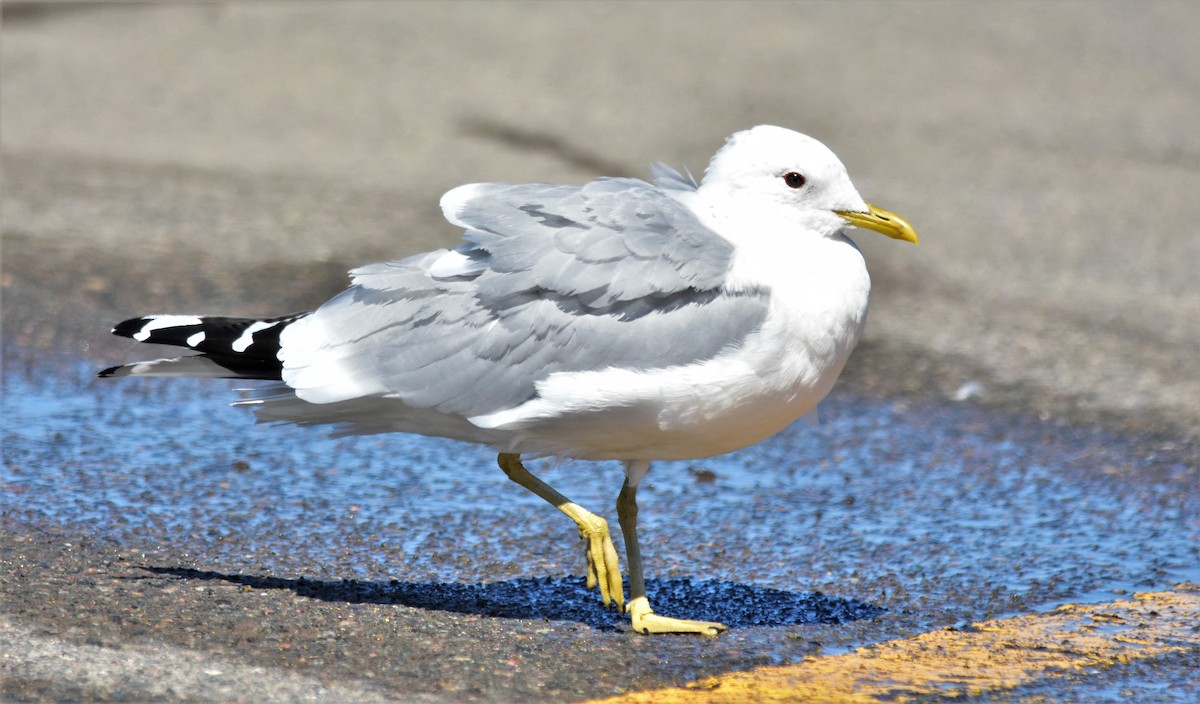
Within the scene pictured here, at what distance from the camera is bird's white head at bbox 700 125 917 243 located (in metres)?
4.09

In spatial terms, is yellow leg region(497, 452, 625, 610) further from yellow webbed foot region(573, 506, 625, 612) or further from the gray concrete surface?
the gray concrete surface

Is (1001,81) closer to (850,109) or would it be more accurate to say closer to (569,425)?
(850,109)

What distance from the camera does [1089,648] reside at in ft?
13.1

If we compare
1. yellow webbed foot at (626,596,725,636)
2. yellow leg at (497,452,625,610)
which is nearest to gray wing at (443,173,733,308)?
yellow leg at (497,452,625,610)

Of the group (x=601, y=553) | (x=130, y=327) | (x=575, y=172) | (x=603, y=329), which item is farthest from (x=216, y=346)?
(x=575, y=172)

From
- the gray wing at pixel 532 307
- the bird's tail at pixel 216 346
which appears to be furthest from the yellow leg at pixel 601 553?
the bird's tail at pixel 216 346

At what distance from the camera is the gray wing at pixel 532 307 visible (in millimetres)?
3906

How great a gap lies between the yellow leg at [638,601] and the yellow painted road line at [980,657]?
0.30m

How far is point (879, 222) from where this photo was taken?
13.8 ft

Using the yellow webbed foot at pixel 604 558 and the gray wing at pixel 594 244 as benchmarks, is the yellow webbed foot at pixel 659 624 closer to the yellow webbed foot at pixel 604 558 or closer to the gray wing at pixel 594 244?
the yellow webbed foot at pixel 604 558

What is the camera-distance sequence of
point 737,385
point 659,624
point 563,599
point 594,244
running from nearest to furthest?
point 737,385 → point 594,244 → point 659,624 → point 563,599

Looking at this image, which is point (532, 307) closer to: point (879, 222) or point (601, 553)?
point (601, 553)

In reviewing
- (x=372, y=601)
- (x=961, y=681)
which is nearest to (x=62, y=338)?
(x=372, y=601)

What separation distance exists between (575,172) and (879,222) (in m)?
4.83
